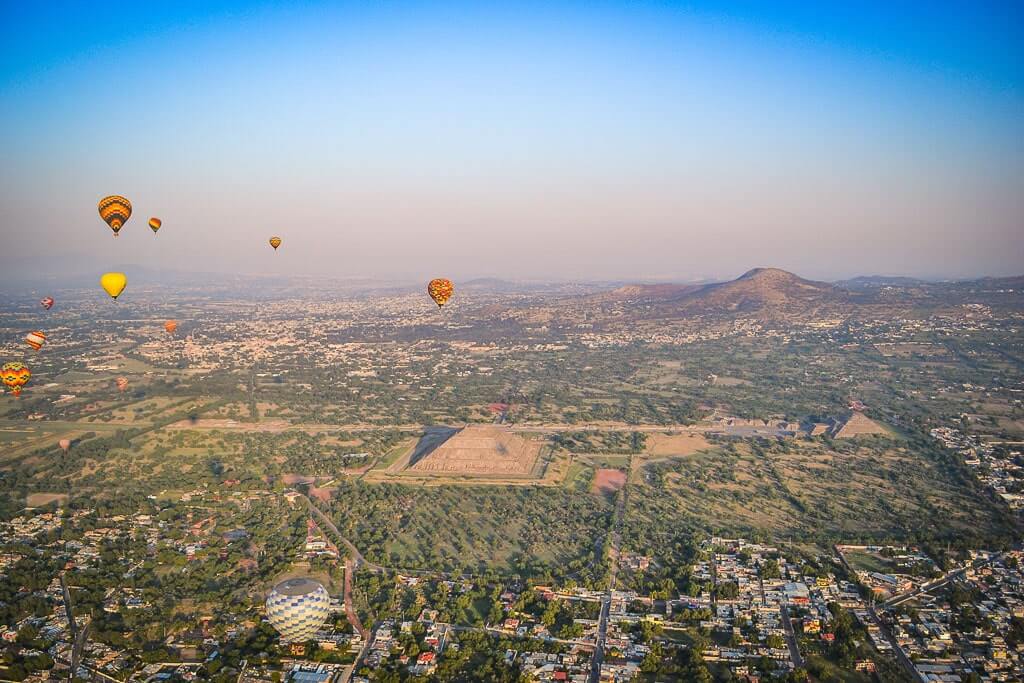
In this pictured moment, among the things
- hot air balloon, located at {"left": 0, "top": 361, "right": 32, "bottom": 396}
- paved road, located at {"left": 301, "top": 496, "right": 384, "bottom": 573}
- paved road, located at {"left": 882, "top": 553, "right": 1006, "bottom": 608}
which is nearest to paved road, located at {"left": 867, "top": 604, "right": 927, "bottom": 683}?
paved road, located at {"left": 882, "top": 553, "right": 1006, "bottom": 608}

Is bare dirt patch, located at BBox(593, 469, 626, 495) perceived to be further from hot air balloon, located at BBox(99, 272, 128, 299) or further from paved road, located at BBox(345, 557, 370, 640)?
hot air balloon, located at BBox(99, 272, 128, 299)

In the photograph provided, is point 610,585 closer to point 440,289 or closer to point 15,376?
point 440,289

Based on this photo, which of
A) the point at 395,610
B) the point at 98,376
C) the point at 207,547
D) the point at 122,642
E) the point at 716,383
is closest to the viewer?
the point at 122,642

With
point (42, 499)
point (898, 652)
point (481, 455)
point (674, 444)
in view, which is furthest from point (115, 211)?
point (898, 652)

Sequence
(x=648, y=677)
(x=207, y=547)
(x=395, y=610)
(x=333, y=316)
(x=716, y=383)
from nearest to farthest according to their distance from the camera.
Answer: (x=648, y=677) < (x=395, y=610) < (x=207, y=547) < (x=716, y=383) < (x=333, y=316)

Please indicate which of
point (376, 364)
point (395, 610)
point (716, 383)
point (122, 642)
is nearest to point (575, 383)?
point (716, 383)

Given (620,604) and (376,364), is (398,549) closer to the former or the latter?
(620,604)

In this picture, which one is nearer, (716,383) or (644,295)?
(716,383)
